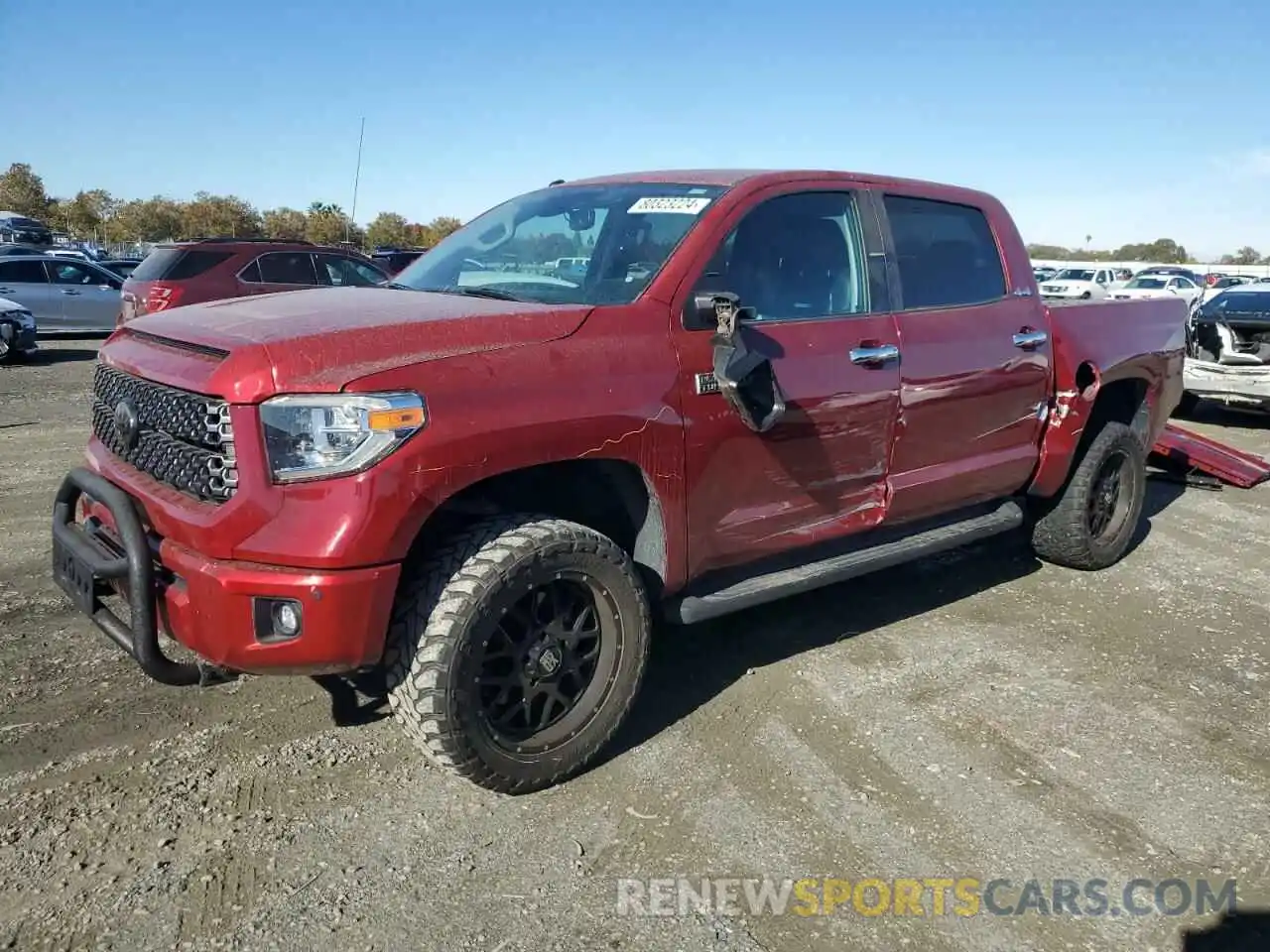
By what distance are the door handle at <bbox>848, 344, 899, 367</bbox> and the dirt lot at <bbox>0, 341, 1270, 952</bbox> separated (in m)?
1.23

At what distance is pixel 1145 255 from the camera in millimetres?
82625

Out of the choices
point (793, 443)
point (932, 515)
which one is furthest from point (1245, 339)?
point (793, 443)

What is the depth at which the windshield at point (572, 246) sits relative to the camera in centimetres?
341

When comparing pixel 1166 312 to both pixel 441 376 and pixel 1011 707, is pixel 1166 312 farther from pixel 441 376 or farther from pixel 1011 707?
pixel 441 376

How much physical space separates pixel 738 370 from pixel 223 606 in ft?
5.57

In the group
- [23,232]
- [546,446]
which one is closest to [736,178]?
[546,446]

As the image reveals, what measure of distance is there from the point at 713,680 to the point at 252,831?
175cm

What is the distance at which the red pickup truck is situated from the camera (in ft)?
8.48

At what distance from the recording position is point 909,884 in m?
2.63

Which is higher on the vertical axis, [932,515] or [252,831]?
[932,515]

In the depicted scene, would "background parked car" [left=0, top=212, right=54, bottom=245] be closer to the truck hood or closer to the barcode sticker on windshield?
the truck hood

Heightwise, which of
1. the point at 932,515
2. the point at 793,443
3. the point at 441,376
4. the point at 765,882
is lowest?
the point at 765,882

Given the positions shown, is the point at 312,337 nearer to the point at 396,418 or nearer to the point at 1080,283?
the point at 396,418

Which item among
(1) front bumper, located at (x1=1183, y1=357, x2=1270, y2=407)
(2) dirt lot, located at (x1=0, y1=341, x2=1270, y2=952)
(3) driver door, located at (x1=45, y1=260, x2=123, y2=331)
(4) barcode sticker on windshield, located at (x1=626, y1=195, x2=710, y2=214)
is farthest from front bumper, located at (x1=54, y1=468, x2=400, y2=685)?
(3) driver door, located at (x1=45, y1=260, x2=123, y2=331)
